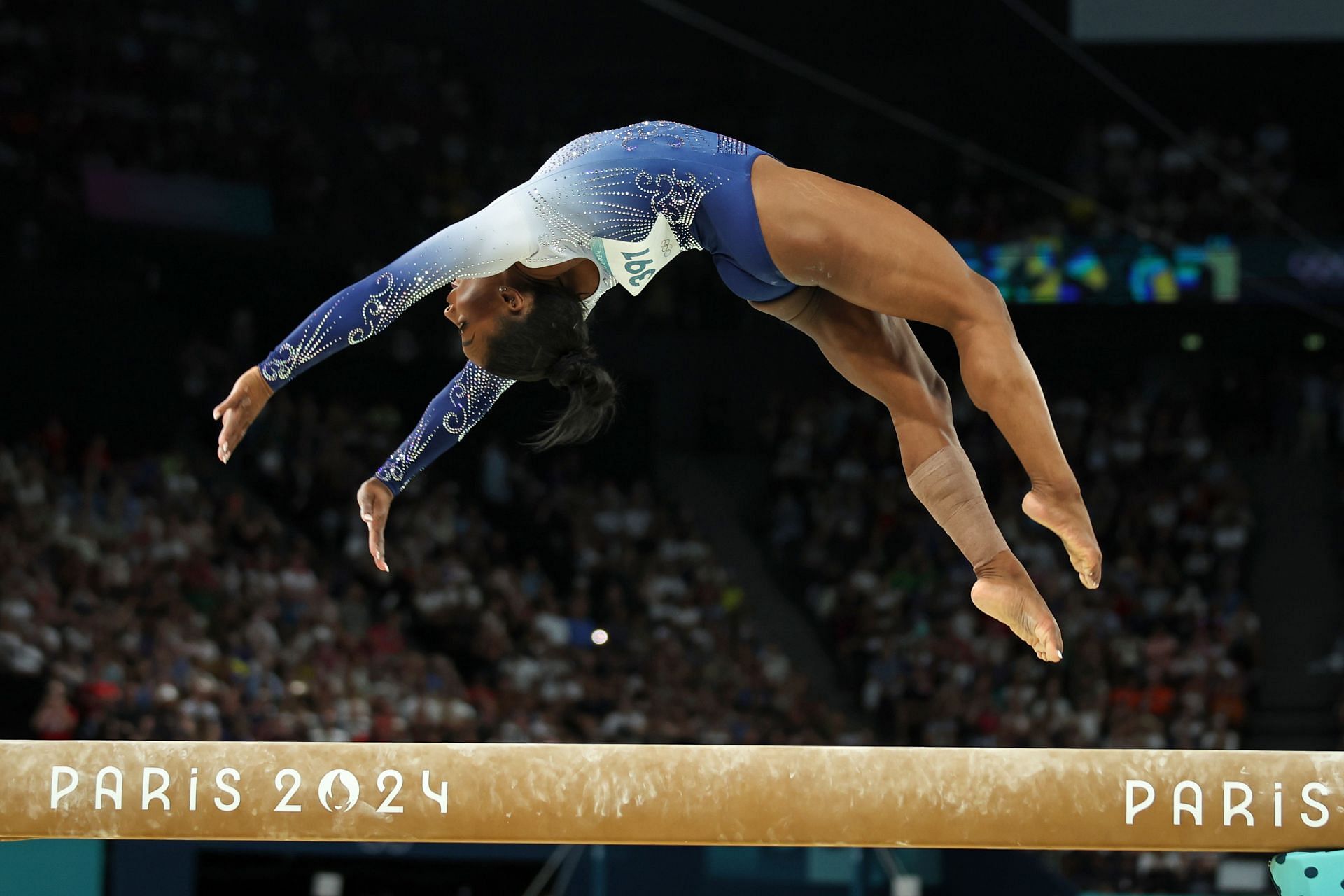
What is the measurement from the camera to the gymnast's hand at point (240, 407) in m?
3.38

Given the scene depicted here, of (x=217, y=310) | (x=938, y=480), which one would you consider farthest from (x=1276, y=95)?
(x=938, y=480)

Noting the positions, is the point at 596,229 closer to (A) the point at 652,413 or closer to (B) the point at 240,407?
(B) the point at 240,407

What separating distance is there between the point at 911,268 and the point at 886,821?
1.29 metres

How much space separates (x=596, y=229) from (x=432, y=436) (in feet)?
2.92

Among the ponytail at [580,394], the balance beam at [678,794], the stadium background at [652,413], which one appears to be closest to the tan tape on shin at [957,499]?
the balance beam at [678,794]

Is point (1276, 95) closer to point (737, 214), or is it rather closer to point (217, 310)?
point (217, 310)

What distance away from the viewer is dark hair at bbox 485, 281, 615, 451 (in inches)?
138

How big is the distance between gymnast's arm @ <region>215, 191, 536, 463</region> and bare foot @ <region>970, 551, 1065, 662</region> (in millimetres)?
1311

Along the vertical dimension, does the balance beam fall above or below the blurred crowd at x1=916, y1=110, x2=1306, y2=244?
below

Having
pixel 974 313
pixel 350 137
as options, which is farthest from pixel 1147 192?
pixel 974 313

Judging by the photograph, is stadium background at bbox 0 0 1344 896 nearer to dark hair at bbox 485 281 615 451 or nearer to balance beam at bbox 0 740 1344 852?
balance beam at bbox 0 740 1344 852

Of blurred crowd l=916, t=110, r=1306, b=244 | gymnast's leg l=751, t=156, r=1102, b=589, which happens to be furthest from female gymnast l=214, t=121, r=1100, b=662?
blurred crowd l=916, t=110, r=1306, b=244

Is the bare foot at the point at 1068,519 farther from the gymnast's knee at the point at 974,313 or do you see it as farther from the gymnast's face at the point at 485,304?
the gymnast's face at the point at 485,304

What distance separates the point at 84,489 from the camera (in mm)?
11016
